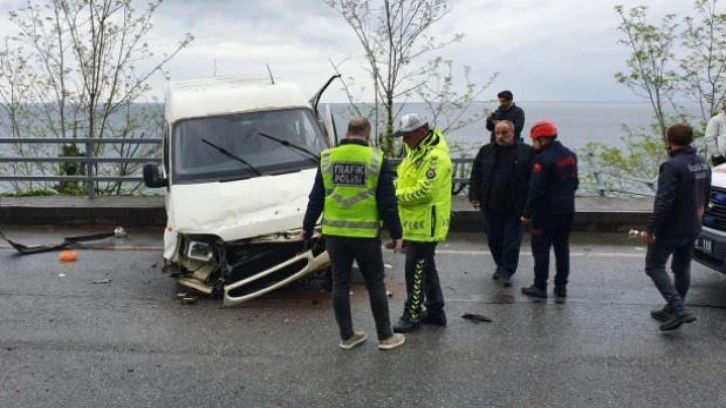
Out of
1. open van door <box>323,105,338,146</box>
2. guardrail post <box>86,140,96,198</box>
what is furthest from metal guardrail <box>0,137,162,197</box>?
open van door <box>323,105,338,146</box>

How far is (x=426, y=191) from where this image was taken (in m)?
5.55

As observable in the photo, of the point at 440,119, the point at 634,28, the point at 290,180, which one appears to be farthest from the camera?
the point at 634,28

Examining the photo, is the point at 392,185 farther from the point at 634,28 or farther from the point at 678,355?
the point at 634,28

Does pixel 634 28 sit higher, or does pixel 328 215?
pixel 634 28

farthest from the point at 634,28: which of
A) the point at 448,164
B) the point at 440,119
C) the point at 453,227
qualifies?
the point at 448,164

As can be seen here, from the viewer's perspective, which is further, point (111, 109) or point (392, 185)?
point (111, 109)

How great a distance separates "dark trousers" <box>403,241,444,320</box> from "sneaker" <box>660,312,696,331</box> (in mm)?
1766

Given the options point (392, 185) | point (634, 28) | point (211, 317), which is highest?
point (634, 28)

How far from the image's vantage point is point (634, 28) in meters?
16.6

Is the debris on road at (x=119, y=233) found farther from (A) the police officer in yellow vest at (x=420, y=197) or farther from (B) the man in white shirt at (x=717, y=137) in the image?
(B) the man in white shirt at (x=717, y=137)

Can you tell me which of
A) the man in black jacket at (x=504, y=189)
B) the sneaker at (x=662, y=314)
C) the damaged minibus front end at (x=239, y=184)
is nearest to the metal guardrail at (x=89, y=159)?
the damaged minibus front end at (x=239, y=184)

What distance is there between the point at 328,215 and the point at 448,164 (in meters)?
1.01

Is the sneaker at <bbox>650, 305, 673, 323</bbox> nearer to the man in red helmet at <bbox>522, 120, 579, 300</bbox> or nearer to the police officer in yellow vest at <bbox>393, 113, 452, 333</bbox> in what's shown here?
the man in red helmet at <bbox>522, 120, 579, 300</bbox>

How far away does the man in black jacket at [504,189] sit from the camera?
7086mm
